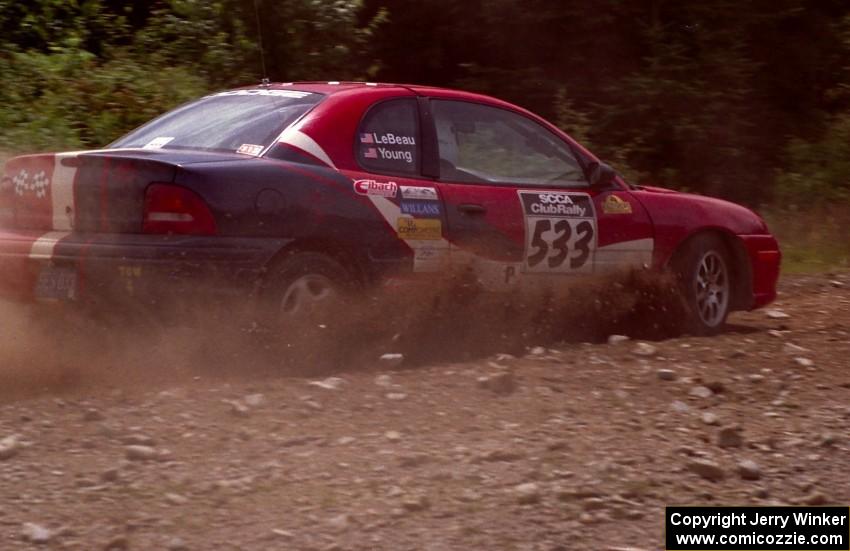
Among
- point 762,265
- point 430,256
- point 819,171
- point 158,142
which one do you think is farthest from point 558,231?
point 819,171

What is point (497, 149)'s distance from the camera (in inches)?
296

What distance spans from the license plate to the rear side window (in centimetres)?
160

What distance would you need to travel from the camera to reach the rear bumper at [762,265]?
8.66m

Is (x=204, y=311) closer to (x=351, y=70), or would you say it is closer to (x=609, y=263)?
(x=609, y=263)

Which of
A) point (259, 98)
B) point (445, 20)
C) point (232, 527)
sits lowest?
point (232, 527)

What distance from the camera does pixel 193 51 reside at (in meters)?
13.9

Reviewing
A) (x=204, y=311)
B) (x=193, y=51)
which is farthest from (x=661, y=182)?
(x=204, y=311)

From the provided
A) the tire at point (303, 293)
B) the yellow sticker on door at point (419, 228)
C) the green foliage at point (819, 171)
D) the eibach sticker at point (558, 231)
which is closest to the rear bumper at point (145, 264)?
the tire at point (303, 293)

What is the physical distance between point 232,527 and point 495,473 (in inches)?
42.9

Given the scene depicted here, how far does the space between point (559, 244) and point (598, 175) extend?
570mm

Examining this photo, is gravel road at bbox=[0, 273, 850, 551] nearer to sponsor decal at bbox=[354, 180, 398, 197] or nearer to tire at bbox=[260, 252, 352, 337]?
tire at bbox=[260, 252, 352, 337]

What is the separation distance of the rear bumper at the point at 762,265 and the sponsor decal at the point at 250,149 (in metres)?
3.49

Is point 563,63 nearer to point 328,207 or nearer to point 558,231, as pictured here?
point 558,231

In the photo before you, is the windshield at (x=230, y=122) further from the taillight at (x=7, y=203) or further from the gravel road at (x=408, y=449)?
the gravel road at (x=408, y=449)
